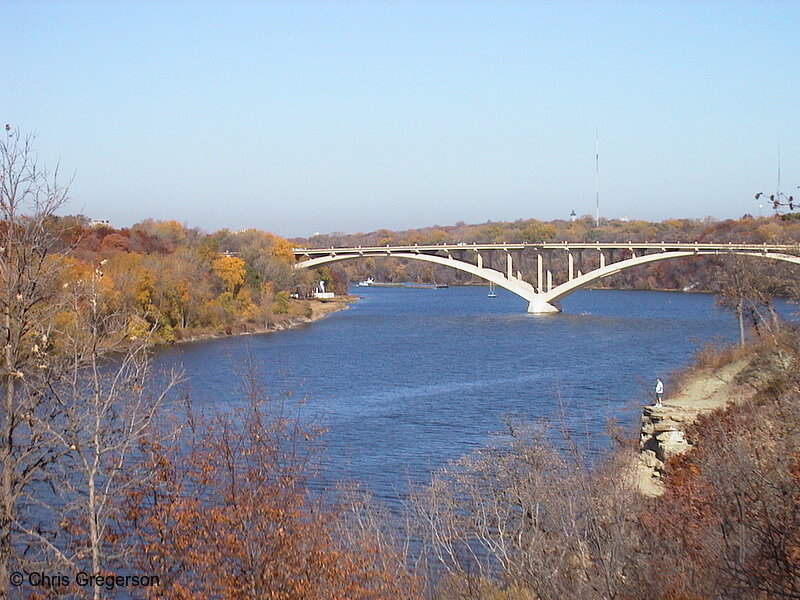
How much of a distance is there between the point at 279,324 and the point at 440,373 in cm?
1356

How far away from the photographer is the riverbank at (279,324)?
2981cm

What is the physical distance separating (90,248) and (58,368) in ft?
97.6

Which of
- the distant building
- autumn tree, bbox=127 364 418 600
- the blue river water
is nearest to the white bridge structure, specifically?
the blue river water

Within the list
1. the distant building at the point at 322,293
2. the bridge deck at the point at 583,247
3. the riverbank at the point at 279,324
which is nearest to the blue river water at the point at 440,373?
the riverbank at the point at 279,324

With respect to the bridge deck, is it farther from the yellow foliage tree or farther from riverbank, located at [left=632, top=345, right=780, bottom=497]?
riverbank, located at [left=632, top=345, right=780, bottom=497]

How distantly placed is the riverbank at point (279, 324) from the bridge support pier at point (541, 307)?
812 centimetres

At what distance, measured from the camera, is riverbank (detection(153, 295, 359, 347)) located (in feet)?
97.8

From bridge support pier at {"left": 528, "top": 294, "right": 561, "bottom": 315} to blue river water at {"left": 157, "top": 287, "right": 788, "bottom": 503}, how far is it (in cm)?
Result: 67

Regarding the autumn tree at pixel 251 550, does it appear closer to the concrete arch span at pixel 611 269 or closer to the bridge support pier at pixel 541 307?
the concrete arch span at pixel 611 269

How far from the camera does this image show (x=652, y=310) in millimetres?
40750

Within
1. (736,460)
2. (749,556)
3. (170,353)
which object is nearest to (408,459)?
(736,460)

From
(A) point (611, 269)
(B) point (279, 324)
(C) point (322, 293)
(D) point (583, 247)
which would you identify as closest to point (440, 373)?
(B) point (279, 324)

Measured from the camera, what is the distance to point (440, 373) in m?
21.4

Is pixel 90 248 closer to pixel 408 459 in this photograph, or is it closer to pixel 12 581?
pixel 408 459
